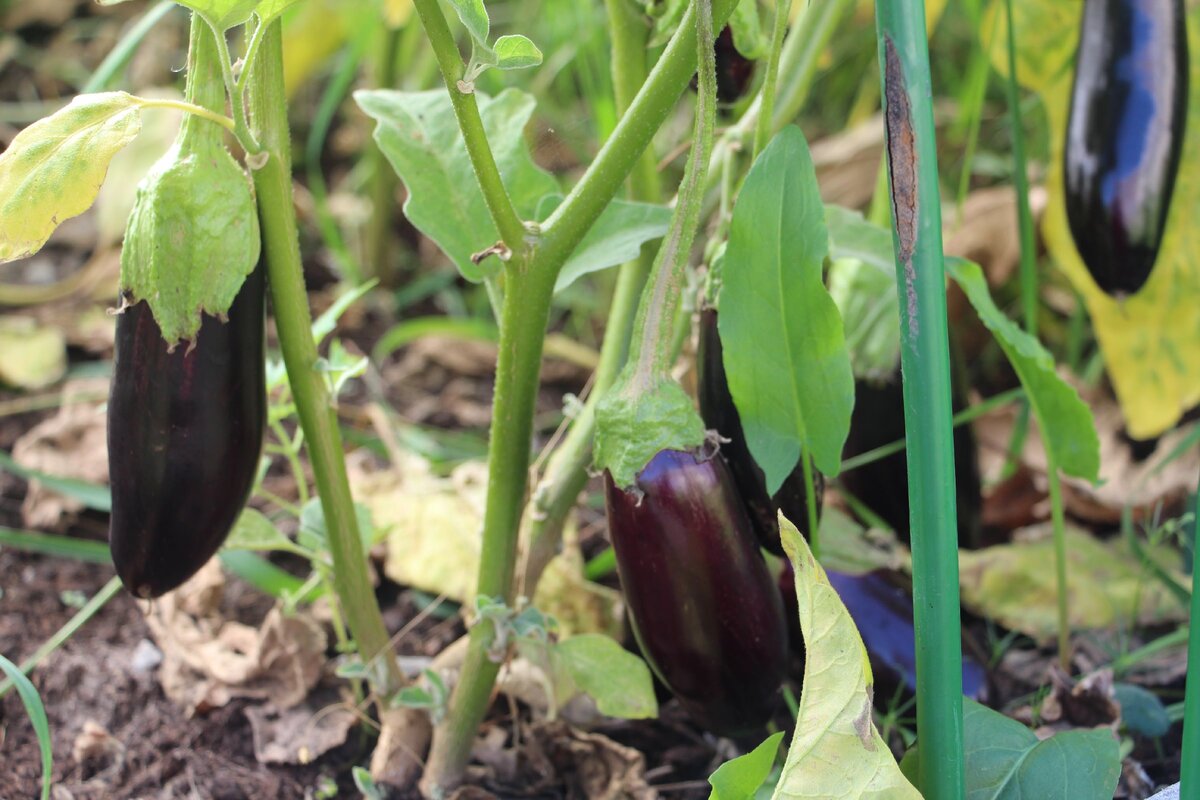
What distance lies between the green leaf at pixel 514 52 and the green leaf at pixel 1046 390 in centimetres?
33

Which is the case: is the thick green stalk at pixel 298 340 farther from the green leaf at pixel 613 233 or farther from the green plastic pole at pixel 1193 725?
the green plastic pole at pixel 1193 725

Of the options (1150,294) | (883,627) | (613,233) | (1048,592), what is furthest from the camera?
(1150,294)

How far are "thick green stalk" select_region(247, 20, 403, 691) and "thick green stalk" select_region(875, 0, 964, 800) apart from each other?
0.35m

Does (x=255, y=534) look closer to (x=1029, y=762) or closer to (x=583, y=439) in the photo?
(x=583, y=439)

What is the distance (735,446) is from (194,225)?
359 mm

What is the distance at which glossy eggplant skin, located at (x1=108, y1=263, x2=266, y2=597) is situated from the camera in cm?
72

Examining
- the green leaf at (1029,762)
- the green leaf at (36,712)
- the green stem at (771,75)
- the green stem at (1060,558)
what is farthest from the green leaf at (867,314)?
the green leaf at (36,712)

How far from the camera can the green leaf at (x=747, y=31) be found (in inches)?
32.2

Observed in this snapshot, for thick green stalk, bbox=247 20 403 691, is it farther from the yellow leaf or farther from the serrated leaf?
the yellow leaf

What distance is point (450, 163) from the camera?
0.85 meters

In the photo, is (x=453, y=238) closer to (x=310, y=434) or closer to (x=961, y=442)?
(x=310, y=434)

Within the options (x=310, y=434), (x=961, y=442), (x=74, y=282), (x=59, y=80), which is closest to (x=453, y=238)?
(x=310, y=434)

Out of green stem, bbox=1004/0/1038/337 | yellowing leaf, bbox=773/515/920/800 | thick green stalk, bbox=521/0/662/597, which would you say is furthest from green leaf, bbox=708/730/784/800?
green stem, bbox=1004/0/1038/337

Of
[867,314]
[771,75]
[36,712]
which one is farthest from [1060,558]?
[36,712]
